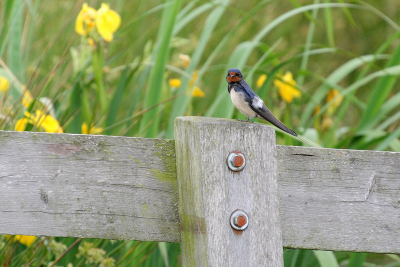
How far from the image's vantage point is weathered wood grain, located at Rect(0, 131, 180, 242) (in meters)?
0.80

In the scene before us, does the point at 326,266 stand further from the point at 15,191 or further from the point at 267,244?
the point at 15,191

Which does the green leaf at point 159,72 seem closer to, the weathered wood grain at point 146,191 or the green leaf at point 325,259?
the weathered wood grain at point 146,191

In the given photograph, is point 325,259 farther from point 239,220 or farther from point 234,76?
point 234,76

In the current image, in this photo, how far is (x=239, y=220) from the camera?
2.61 feet

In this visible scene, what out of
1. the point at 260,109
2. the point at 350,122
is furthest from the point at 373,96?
the point at 350,122

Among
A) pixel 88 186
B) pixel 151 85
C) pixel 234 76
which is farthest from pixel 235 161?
pixel 151 85

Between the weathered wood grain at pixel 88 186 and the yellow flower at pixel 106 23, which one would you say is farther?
the yellow flower at pixel 106 23

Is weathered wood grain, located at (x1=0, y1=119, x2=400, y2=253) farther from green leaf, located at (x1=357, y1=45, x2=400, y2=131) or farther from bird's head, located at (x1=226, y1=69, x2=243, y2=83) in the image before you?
green leaf, located at (x1=357, y1=45, x2=400, y2=131)

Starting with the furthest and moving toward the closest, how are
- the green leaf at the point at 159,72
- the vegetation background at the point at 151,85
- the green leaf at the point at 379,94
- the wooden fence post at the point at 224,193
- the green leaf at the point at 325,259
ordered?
the green leaf at the point at 379,94 → the green leaf at the point at 159,72 → the vegetation background at the point at 151,85 → the green leaf at the point at 325,259 → the wooden fence post at the point at 224,193

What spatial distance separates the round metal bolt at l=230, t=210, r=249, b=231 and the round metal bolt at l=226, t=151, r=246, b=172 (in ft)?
0.27

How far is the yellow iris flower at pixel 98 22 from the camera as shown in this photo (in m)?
1.46

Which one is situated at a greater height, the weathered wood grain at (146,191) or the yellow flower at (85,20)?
the yellow flower at (85,20)

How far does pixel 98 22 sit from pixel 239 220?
3.20 feet

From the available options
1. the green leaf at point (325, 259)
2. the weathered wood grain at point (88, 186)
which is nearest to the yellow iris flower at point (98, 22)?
the weathered wood grain at point (88, 186)
